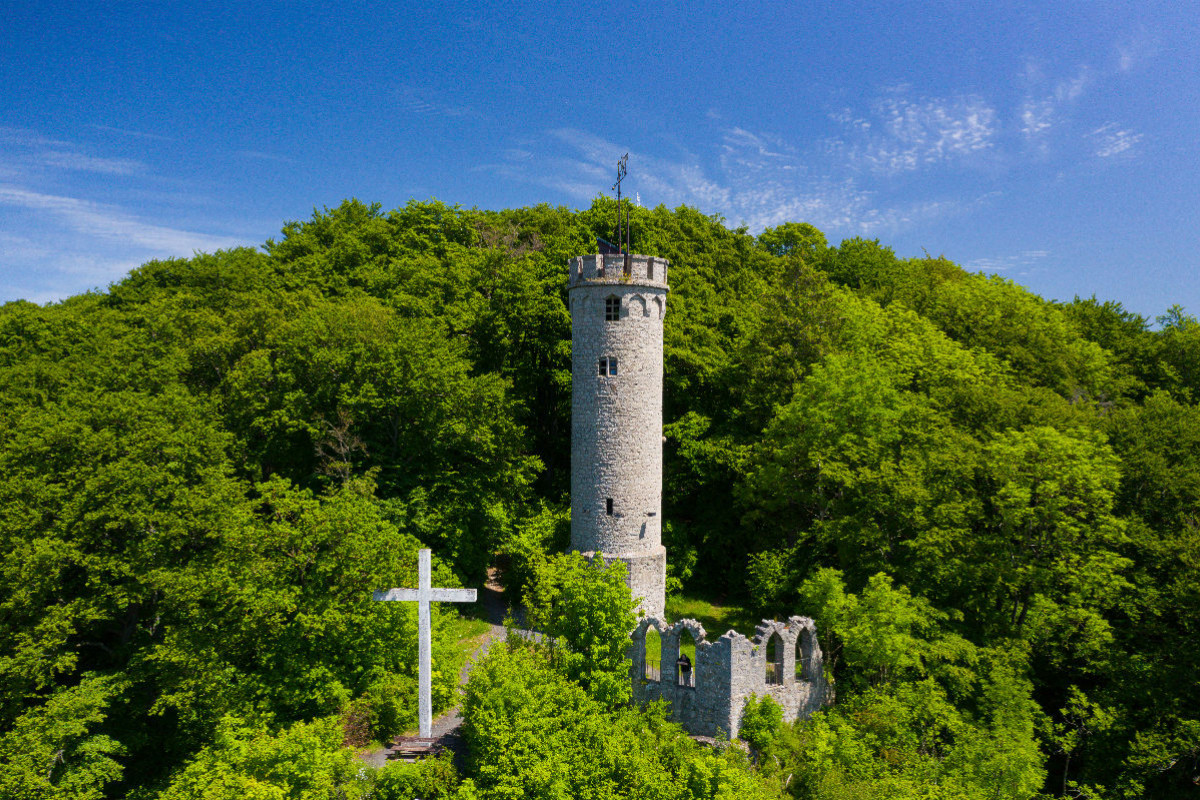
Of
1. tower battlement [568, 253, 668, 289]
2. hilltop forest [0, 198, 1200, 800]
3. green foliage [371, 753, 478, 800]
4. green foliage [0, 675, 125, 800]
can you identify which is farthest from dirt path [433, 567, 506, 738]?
tower battlement [568, 253, 668, 289]

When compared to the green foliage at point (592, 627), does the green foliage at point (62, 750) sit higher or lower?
lower

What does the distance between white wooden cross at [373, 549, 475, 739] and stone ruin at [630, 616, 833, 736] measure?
5196 mm

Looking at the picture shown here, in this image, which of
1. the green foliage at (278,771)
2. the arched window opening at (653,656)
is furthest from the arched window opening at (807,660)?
the green foliage at (278,771)

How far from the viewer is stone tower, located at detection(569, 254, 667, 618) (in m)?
19.8

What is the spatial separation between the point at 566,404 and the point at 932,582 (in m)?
15.4

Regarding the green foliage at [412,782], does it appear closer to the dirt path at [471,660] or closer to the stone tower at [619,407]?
the dirt path at [471,660]

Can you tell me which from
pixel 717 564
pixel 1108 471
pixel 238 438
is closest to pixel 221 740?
pixel 238 438

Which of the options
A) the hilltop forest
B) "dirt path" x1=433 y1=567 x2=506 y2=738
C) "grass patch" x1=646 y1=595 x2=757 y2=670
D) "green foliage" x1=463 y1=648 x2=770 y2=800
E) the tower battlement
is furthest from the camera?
"grass patch" x1=646 y1=595 x2=757 y2=670

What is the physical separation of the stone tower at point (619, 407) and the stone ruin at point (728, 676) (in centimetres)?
297

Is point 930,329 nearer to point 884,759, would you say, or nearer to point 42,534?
point 884,759

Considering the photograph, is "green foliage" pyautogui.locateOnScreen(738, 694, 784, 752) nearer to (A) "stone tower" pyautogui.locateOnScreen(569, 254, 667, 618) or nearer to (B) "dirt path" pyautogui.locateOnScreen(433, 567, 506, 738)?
(A) "stone tower" pyautogui.locateOnScreen(569, 254, 667, 618)

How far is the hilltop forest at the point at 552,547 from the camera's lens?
576 inches

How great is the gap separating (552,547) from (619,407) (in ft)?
20.1

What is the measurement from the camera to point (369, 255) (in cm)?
3884
